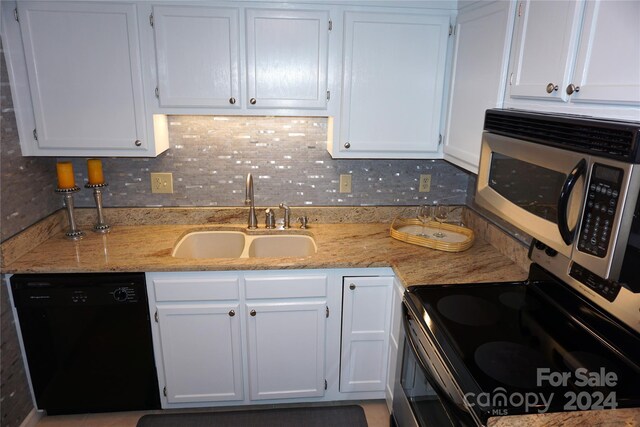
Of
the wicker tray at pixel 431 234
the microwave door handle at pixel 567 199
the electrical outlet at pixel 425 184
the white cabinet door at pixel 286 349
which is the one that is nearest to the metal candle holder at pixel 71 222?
the white cabinet door at pixel 286 349

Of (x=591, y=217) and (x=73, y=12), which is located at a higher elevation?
(x=73, y=12)

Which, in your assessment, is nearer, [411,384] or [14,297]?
[411,384]

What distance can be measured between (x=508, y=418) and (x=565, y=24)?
1101mm

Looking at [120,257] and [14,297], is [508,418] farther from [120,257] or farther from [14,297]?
[14,297]

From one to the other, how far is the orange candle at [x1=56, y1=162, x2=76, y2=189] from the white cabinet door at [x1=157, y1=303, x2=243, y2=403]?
0.80 meters

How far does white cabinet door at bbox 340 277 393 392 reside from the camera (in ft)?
6.60

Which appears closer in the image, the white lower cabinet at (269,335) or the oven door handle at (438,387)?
the oven door handle at (438,387)

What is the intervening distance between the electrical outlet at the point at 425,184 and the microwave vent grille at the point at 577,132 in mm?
1055

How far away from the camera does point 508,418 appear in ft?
3.42

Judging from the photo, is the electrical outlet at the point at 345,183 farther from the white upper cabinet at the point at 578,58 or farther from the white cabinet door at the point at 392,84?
the white upper cabinet at the point at 578,58

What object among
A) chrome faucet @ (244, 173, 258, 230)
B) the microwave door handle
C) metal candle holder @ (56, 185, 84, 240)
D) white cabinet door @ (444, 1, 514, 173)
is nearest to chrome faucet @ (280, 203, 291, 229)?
chrome faucet @ (244, 173, 258, 230)

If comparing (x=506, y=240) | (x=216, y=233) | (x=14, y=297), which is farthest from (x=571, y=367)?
(x=14, y=297)

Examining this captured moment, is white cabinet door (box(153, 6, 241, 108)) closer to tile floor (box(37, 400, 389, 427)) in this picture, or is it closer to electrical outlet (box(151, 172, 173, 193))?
electrical outlet (box(151, 172, 173, 193))

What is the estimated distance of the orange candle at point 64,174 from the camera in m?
2.06
